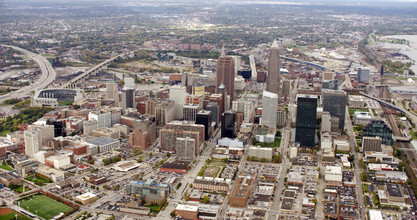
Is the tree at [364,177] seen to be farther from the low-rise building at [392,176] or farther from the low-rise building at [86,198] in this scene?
the low-rise building at [86,198]

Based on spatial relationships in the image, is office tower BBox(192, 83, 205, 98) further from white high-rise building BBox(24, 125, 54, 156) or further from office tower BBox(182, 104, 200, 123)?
white high-rise building BBox(24, 125, 54, 156)

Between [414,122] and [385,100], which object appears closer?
[414,122]

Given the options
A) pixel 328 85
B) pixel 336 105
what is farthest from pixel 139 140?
pixel 328 85

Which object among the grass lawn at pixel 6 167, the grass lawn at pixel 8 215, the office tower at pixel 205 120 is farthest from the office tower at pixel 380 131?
the grass lawn at pixel 6 167

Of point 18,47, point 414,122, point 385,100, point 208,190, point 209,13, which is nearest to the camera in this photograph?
point 208,190

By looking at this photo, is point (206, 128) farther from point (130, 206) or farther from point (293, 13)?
point (293, 13)

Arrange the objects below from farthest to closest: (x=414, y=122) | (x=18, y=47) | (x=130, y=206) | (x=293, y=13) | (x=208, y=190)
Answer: (x=293, y=13) < (x=18, y=47) < (x=414, y=122) < (x=208, y=190) < (x=130, y=206)

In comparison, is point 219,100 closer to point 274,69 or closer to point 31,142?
point 274,69

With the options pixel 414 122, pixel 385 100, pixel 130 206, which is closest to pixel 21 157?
pixel 130 206
